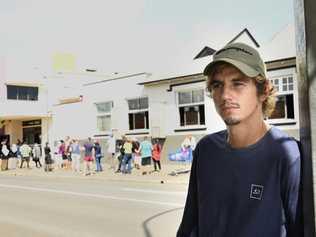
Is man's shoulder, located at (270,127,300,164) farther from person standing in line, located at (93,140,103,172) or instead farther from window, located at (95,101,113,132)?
window, located at (95,101,113,132)

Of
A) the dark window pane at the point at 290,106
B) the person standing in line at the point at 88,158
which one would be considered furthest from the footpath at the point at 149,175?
the dark window pane at the point at 290,106

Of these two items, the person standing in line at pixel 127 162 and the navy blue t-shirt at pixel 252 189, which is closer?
the navy blue t-shirt at pixel 252 189

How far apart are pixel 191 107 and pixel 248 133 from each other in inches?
886

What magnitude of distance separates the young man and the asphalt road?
6403 mm

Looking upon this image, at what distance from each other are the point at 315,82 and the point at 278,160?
317 mm

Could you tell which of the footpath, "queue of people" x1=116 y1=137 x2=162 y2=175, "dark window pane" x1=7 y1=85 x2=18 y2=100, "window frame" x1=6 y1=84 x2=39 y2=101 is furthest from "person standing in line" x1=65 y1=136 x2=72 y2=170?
"dark window pane" x1=7 y1=85 x2=18 y2=100

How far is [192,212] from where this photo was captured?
2.05 meters

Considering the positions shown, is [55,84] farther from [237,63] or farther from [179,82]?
[237,63]

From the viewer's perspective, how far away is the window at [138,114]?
26344mm

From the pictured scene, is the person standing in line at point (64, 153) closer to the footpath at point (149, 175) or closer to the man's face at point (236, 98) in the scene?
the footpath at point (149, 175)

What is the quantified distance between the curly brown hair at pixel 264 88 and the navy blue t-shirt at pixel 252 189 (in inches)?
5.5

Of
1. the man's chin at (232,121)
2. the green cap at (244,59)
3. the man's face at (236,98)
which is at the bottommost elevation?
the man's chin at (232,121)

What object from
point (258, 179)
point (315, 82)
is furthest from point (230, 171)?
point (315, 82)

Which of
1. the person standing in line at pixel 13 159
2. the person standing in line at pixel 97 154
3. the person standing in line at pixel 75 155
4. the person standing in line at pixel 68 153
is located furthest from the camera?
the person standing in line at pixel 13 159
